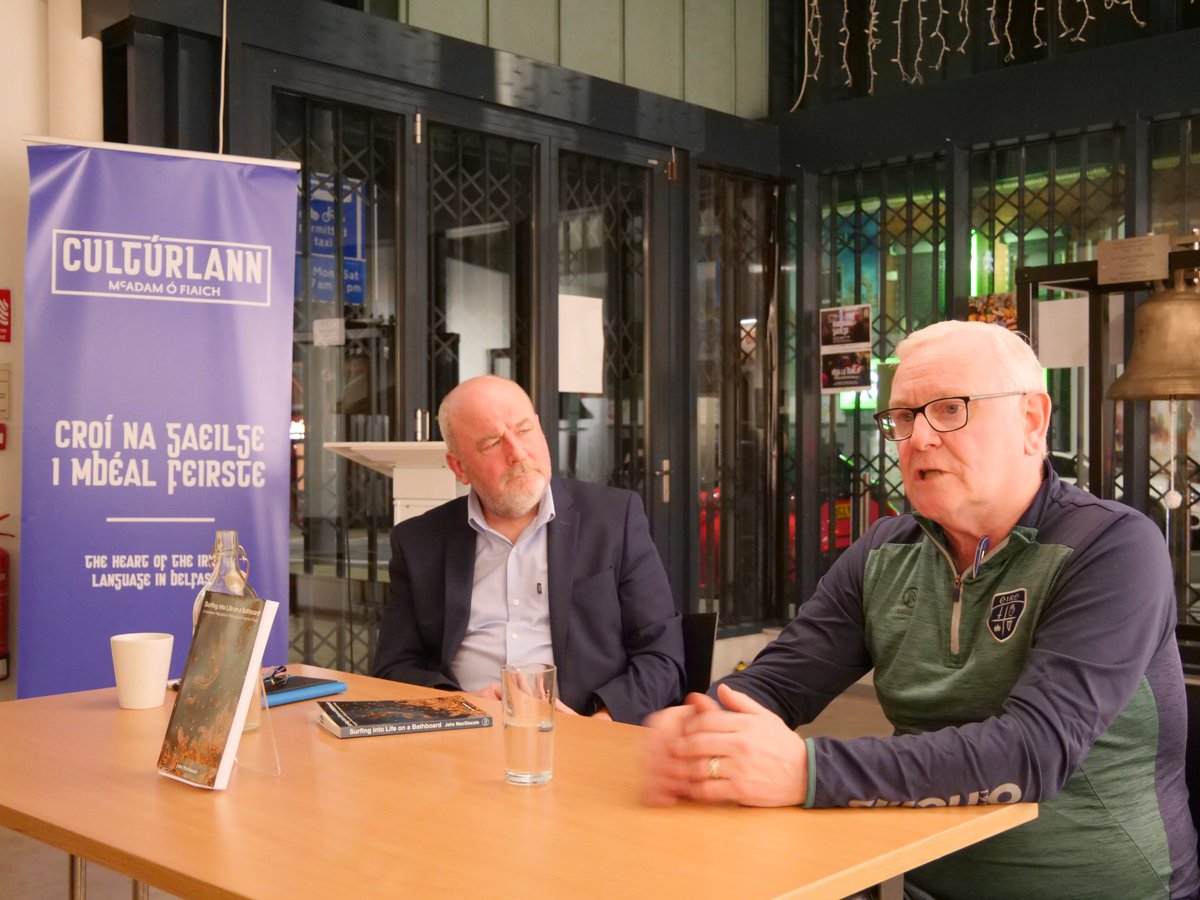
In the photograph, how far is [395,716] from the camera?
197 centimetres

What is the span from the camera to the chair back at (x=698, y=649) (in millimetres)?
2742

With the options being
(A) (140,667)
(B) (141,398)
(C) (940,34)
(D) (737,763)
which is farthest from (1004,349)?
(C) (940,34)

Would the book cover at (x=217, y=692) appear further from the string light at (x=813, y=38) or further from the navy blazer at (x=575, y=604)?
the string light at (x=813, y=38)

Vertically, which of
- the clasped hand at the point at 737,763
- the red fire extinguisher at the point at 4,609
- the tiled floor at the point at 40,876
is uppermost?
the clasped hand at the point at 737,763

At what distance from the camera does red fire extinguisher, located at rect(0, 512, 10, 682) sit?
425cm

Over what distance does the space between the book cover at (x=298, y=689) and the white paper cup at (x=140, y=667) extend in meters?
0.18

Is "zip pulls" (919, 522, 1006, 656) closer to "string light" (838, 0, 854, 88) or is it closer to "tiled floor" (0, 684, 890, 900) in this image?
"tiled floor" (0, 684, 890, 900)

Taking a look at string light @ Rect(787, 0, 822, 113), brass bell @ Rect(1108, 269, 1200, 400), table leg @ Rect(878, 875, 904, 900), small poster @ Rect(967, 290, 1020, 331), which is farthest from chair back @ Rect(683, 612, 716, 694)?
string light @ Rect(787, 0, 822, 113)

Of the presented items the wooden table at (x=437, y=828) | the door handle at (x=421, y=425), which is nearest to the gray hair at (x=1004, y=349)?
the wooden table at (x=437, y=828)

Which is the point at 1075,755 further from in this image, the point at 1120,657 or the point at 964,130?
the point at 964,130

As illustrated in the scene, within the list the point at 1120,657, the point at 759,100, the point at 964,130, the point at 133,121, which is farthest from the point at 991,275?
the point at 1120,657

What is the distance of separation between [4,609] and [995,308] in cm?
446

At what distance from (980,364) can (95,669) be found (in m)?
3.05

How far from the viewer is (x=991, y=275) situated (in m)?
6.09
